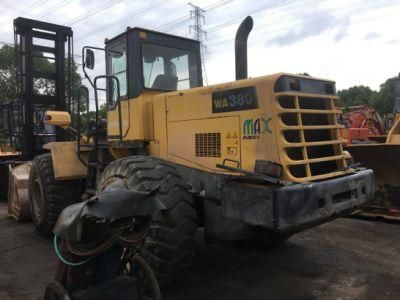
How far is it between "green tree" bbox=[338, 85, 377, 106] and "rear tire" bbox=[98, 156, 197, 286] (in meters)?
56.5

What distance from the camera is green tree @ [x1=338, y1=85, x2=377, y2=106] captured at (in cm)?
5759

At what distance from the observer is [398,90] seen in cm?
943

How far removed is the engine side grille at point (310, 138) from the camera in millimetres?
4047

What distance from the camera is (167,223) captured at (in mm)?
4066

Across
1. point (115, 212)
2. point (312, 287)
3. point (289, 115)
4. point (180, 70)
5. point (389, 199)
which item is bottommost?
point (312, 287)

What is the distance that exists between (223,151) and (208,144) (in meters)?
0.22

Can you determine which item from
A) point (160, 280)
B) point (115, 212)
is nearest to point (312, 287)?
point (160, 280)

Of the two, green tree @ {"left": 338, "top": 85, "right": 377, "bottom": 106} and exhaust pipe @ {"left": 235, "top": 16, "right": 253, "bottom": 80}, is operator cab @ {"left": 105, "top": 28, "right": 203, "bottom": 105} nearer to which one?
exhaust pipe @ {"left": 235, "top": 16, "right": 253, "bottom": 80}

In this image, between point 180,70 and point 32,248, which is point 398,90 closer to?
point 180,70

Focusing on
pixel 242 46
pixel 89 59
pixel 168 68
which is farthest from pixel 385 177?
pixel 89 59

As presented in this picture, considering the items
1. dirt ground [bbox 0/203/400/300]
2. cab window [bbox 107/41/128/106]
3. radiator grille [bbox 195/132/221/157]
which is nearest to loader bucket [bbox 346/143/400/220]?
dirt ground [bbox 0/203/400/300]

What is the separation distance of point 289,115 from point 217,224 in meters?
1.34

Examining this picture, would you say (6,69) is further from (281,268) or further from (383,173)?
(281,268)

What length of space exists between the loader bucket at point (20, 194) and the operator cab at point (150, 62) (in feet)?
10.8
